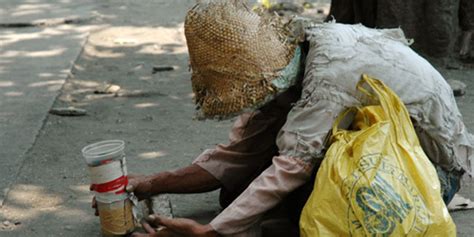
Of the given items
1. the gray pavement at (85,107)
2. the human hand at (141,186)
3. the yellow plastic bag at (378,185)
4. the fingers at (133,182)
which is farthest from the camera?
the gray pavement at (85,107)

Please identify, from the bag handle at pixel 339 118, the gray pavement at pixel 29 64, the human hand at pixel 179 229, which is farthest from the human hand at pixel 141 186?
the bag handle at pixel 339 118

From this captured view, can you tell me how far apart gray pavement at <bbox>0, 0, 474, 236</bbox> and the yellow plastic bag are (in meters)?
0.70

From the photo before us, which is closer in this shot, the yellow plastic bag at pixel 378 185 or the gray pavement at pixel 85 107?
the yellow plastic bag at pixel 378 185

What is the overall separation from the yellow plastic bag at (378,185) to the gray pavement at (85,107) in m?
0.70

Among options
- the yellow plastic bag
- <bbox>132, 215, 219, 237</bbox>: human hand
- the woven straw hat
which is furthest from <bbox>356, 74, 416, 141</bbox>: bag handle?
<bbox>132, 215, 219, 237</bbox>: human hand

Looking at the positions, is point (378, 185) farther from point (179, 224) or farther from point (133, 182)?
point (133, 182)

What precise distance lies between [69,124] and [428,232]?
9.50 ft

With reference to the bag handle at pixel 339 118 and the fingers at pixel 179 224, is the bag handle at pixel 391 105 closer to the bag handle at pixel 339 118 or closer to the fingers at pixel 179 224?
the bag handle at pixel 339 118

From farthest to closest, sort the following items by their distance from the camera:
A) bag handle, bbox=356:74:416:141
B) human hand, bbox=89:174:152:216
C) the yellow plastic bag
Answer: human hand, bbox=89:174:152:216, bag handle, bbox=356:74:416:141, the yellow plastic bag

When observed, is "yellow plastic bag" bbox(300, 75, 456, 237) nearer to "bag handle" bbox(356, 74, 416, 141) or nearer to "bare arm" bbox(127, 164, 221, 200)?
"bag handle" bbox(356, 74, 416, 141)

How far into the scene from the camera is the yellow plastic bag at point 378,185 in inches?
108

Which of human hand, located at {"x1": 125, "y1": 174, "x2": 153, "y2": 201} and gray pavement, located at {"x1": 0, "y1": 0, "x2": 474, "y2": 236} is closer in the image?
human hand, located at {"x1": 125, "y1": 174, "x2": 153, "y2": 201}

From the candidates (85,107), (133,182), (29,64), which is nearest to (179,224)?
(133,182)

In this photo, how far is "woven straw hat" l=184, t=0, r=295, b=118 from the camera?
2977 mm
